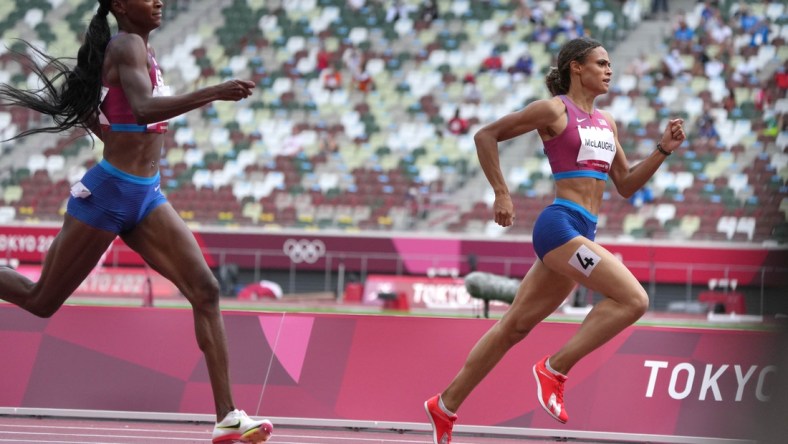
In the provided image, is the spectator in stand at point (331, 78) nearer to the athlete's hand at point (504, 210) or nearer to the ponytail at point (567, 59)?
the ponytail at point (567, 59)

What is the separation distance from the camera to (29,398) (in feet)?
26.8

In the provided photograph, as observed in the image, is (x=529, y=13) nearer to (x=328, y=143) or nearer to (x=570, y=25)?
(x=570, y=25)

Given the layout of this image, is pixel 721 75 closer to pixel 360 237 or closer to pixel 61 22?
pixel 360 237

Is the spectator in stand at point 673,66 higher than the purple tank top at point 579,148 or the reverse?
higher

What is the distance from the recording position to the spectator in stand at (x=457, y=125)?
2717cm

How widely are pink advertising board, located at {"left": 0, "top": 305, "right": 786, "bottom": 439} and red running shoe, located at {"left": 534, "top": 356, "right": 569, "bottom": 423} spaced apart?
5.25 feet

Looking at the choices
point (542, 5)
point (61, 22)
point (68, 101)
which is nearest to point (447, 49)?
point (542, 5)

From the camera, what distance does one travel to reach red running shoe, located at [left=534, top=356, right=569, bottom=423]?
6340 millimetres

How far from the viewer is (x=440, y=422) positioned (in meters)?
6.63

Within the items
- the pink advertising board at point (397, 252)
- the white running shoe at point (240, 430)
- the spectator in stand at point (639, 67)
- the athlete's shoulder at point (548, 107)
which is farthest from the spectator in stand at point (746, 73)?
the white running shoe at point (240, 430)

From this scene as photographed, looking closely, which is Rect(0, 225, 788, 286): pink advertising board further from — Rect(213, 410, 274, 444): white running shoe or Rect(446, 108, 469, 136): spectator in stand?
Rect(213, 410, 274, 444): white running shoe

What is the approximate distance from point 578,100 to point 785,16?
78.1 ft

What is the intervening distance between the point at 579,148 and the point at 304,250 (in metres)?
18.1

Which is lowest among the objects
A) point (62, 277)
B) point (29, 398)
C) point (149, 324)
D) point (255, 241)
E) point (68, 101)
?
point (255, 241)
